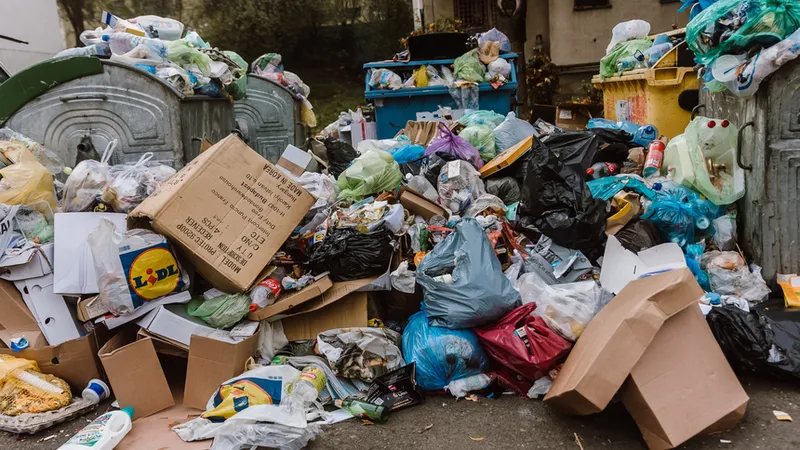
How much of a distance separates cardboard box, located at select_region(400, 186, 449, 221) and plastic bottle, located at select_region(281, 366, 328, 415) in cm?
126

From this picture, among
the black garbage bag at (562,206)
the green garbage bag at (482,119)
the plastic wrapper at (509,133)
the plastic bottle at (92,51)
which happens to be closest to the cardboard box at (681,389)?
the black garbage bag at (562,206)

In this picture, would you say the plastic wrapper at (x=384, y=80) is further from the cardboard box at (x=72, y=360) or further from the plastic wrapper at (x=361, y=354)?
the cardboard box at (x=72, y=360)

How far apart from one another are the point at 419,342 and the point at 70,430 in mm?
1637

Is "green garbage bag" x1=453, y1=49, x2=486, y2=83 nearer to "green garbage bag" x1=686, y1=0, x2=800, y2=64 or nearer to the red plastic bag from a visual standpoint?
"green garbage bag" x1=686, y1=0, x2=800, y2=64

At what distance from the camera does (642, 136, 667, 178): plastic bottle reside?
4020 millimetres

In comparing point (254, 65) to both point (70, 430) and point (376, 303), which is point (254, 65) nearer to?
point (376, 303)

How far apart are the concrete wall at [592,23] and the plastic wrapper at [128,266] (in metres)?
9.61

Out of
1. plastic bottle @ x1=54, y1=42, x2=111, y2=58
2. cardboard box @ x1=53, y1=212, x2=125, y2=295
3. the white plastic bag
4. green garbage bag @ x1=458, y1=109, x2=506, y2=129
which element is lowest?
cardboard box @ x1=53, y1=212, x2=125, y2=295

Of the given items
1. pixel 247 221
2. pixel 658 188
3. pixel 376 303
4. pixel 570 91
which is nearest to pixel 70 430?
pixel 247 221

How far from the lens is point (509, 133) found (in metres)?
4.79

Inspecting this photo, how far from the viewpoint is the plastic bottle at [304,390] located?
2.69 m

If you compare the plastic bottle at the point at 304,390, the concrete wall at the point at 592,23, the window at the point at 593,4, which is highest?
the window at the point at 593,4

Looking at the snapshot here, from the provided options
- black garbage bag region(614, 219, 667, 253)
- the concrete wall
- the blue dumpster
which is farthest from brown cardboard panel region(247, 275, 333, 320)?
the concrete wall

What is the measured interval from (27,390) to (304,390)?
130cm
